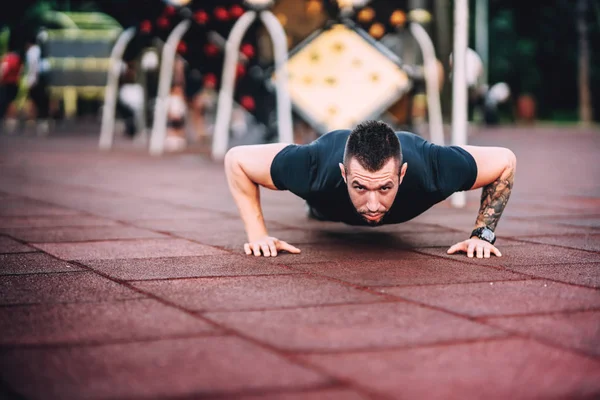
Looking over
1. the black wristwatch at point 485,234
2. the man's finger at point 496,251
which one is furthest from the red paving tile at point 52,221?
the man's finger at point 496,251

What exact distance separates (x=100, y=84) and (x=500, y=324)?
20.5 m

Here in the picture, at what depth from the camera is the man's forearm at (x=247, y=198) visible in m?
4.78

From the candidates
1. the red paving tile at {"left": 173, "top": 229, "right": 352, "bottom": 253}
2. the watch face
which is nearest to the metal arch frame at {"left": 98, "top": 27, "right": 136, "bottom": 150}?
the red paving tile at {"left": 173, "top": 229, "right": 352, "bottom": 253}

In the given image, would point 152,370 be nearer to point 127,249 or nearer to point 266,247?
point 266,247

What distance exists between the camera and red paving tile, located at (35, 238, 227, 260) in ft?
15.3

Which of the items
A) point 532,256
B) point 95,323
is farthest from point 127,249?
point 532,256

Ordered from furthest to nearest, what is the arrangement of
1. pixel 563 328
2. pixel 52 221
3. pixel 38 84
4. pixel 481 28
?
pixel 481 28 → pixel 38 84 → pixel 52 221 → pixel 563 328

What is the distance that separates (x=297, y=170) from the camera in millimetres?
4531

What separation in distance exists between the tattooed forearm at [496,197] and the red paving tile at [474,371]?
6.34 ft

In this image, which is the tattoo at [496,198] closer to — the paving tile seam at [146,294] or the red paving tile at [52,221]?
the paving tile seam at [146,294]

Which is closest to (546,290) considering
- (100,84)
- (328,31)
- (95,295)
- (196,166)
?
(95,295)

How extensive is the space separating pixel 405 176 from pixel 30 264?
172 centimetres

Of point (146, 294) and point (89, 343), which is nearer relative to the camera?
point (89, 343)

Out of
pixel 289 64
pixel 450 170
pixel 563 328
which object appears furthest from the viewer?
pixel 289 64
